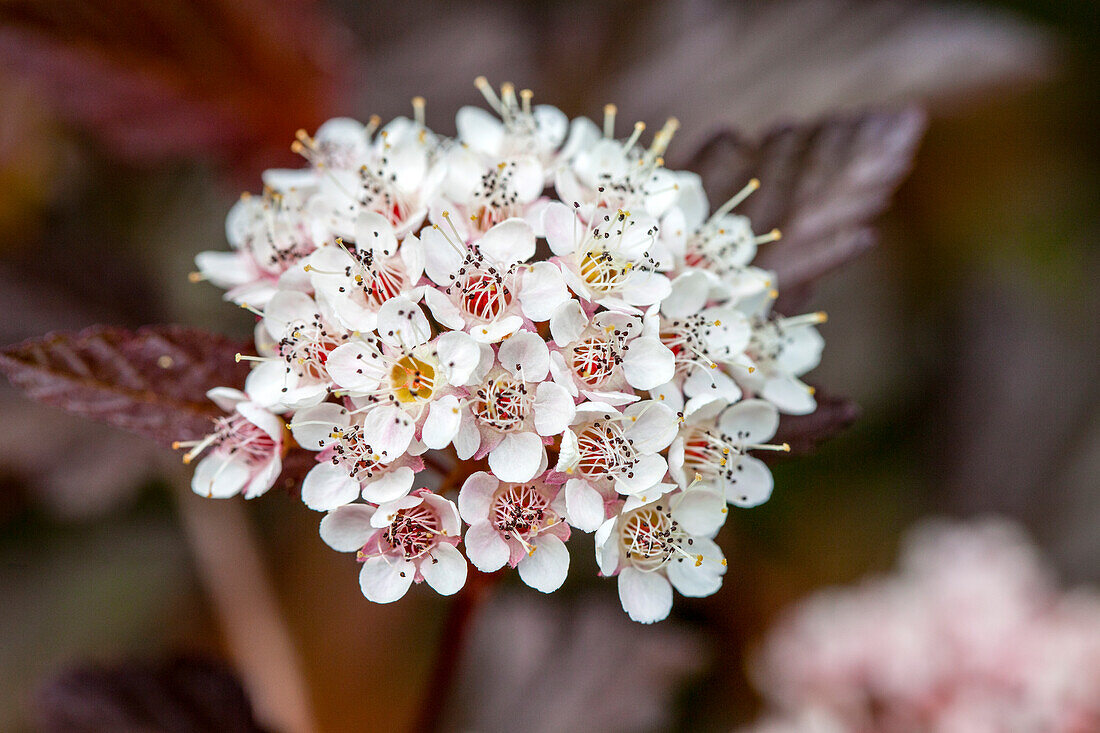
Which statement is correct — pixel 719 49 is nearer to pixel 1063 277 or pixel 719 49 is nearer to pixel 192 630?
pixel 1063 277

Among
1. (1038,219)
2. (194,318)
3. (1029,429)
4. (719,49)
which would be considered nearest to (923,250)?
(1038,219)

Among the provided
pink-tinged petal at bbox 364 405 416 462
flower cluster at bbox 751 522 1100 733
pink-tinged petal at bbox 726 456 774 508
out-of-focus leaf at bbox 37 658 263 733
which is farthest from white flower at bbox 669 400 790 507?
flower cluster at bbox 751 522 1100 733

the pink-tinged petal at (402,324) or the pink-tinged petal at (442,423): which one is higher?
the pink-tinged petal at (402,324)

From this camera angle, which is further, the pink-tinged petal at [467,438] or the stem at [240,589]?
the stem at [240,589]

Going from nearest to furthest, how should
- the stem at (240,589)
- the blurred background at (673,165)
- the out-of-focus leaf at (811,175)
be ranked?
the out-of-focus leaf at (811,175) → the blurred background at (673,165) → the stem at (240,589)

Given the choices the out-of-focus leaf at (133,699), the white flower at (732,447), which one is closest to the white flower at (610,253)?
the white flower at (732,447)

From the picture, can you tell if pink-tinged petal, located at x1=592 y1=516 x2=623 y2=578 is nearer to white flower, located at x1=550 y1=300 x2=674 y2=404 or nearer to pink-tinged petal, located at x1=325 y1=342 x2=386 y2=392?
white flower, located at x1=550 y1=300 x2=674 y2=404

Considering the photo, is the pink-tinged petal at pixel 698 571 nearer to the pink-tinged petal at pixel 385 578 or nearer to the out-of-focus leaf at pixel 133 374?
the pink-tinged petal at pixel 385 578
